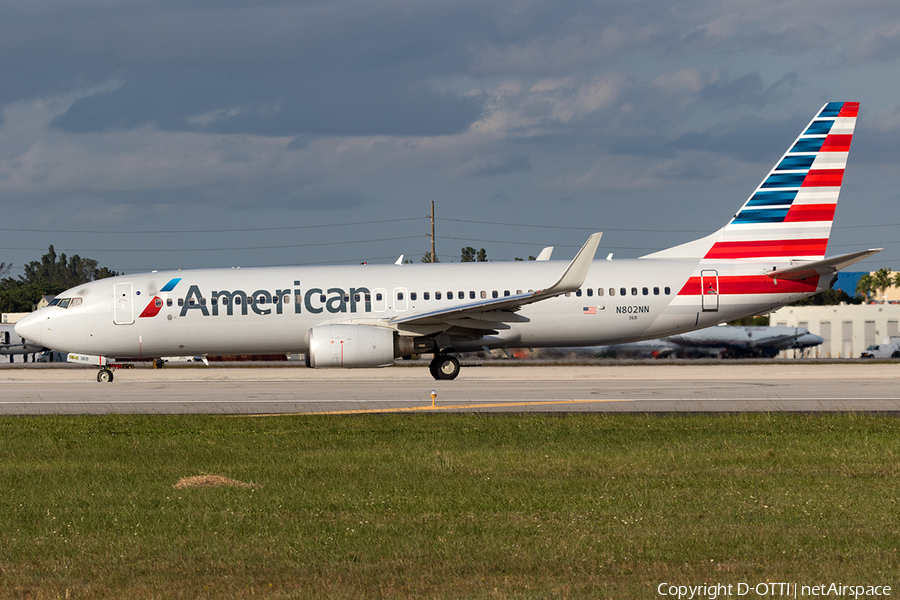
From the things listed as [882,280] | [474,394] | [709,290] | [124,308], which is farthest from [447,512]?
[882,280]

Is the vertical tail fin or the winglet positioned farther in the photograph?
the vertical tail fin

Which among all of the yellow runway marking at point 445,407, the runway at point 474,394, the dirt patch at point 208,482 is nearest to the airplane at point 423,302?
the runway at point 474,394

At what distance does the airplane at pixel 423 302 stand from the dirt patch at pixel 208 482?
17749mm

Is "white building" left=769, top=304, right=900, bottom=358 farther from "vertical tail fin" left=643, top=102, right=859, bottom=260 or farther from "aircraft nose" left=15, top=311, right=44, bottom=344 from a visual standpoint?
"aircraft nose" left=15, top=311, right=44, bottom=344

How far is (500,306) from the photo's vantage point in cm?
2750

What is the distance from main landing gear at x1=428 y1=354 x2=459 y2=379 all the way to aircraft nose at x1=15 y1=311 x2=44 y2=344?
1295cm

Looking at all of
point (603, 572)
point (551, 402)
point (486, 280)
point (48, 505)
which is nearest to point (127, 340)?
point (486, 280)

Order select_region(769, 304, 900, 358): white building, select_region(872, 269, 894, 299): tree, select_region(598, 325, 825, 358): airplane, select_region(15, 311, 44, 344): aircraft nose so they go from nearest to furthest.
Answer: select_region(15, 311, 44, 344): aircraft nose, select_region(598, 325, 825, 358): airplane, select_region(769, 304, 900, 358): white building, select_region(872, 269, 894, 299): tree

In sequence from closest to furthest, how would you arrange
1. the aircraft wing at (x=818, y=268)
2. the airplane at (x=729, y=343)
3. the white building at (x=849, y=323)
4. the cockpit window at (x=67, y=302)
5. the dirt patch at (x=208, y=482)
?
the dirt patch at (x=208, y=482) → the aircraft wing at (x=818, y=268) → the cockpit window at (x=67, y=302) → the airplane at (x=729, y=343) → the white building at (x=849, y=323)

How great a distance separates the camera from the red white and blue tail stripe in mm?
31156

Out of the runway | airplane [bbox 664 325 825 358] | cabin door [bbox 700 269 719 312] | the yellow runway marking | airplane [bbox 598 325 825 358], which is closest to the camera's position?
the yellow runway marking

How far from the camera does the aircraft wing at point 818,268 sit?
28.2 m

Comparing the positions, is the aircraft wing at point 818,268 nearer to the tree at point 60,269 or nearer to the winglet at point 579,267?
the winglet at point 579,267

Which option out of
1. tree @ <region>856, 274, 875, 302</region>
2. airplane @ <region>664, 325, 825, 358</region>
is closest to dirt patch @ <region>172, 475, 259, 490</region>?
airplane @ <region>664, 325, 825, 358</region>
